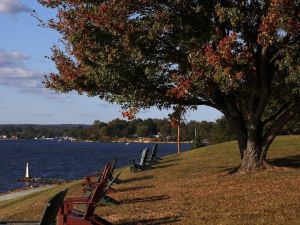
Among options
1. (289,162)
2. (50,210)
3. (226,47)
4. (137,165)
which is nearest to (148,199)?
(226,47)

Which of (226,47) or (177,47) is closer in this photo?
(226,47)

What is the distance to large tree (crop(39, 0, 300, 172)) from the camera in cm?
1580

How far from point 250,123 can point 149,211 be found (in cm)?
749

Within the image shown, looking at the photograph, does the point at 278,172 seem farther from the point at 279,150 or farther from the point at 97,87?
the point at 279,150

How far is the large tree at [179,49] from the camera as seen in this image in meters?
15.8

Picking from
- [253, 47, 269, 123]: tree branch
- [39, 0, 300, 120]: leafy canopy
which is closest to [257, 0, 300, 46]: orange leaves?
[39, 0, 300, 120]: leafy canopy

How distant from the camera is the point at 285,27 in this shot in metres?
15.2

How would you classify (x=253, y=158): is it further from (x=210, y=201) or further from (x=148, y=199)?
(x=210, y=201)

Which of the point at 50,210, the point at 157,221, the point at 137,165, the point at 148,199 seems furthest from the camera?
the point at 137,165

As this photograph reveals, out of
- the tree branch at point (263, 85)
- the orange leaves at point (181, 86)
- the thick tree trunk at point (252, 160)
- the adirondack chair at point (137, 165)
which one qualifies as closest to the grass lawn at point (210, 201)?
the thick tree trunk at point (252, 160)

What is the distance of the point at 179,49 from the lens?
1767 cm

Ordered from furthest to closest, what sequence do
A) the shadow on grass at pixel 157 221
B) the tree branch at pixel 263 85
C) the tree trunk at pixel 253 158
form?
the tree trunk at pixel 253 158
the tree branch at pixel 263 85
the shadow on grass at pixel 157 221

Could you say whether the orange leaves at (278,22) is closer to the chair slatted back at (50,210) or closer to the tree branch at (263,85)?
the tree branch at (263,85)

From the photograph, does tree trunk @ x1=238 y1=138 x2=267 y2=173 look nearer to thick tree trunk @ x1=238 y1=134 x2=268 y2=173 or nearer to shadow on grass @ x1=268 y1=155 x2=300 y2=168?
thick tree trunk @ x1=238 y1=134 x2=268 y2=173
